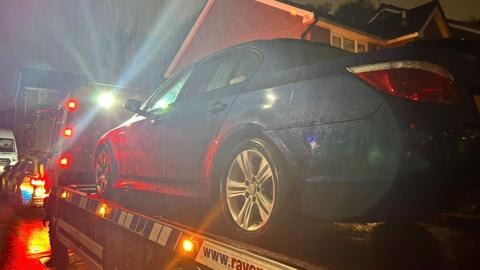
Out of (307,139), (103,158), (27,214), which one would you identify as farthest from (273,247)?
(27,214)

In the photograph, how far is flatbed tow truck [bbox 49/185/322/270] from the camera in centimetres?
211

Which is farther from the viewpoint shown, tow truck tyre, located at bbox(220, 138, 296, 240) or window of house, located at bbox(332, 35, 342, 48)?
window of house, located at bbox(332, 35, 342, 48)

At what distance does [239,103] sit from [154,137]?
1.27 metres

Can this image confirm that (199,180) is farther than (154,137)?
No

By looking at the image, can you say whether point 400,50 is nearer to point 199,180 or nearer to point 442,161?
point 442,161

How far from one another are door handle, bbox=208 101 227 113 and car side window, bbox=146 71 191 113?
2.53ft

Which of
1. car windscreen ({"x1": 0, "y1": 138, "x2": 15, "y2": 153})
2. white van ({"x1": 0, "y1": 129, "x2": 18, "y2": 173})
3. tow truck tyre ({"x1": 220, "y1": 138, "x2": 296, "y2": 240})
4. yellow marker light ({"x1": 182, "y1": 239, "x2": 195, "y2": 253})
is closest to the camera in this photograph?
tow truck tyre ({"x1": 220, "y1": 138, "x2": 296, "y2": 240})

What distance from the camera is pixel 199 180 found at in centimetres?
303

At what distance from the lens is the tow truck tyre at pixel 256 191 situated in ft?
7.55

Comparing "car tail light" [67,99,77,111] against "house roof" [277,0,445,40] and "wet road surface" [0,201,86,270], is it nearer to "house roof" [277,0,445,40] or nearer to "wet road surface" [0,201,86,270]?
"wet road surface" [0,201,86,270]

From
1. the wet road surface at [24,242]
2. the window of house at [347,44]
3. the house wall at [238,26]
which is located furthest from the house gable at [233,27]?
Result: the wet road surface at [24,242]

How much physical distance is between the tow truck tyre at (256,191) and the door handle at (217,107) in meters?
0.36

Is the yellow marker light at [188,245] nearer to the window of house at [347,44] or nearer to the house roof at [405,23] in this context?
the window of house at [347,44]

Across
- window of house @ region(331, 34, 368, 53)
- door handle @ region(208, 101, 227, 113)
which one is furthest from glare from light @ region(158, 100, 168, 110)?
window of house @ region(331, 34, 368, 53)
